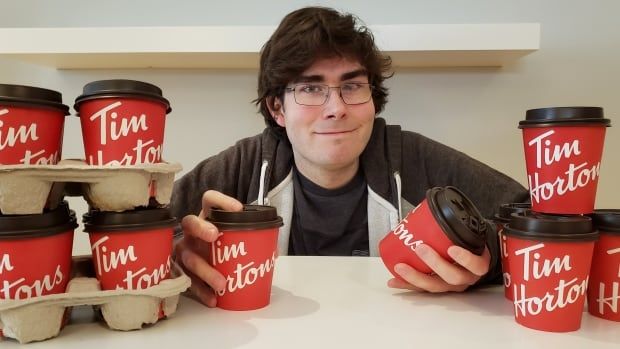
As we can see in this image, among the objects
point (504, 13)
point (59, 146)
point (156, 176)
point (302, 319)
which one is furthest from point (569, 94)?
point (59, 146)

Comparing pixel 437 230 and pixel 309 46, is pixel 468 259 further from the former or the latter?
pixel 309 46

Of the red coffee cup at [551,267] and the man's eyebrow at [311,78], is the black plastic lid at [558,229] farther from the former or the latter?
the man's eyebrow at [311,78]

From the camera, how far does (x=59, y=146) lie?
0.60 metres

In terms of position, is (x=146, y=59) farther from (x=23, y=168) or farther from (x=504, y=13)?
(x=504, y=13)

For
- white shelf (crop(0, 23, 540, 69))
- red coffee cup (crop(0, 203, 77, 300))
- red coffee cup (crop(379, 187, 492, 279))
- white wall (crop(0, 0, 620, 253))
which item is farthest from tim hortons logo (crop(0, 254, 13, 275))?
white wall (crop(0, 0, 620, 253))

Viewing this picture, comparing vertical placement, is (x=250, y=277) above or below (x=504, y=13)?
below

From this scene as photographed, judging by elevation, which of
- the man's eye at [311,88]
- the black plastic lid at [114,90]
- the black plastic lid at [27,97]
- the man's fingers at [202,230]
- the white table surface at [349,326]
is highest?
the man's eye at [311,88]

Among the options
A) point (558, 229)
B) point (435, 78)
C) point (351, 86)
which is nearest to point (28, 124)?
point (558, 229)

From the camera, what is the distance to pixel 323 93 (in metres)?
1.18

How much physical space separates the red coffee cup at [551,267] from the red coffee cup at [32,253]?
0.64m

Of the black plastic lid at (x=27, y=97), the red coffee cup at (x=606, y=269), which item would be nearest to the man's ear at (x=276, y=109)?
the black plastic lid at (x=27, y=97)

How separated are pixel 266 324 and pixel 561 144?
1.68ft

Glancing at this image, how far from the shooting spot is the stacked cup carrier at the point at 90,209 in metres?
0.54

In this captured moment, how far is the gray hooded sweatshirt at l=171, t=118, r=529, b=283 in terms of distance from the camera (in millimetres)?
1287
